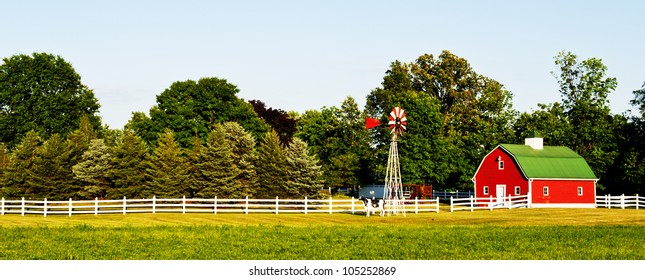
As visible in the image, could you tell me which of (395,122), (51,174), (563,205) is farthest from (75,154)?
(563,205)

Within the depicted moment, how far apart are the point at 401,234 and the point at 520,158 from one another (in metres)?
36.8

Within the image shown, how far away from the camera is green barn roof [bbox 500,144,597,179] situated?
215ft

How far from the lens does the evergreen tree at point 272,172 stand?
59.8 m

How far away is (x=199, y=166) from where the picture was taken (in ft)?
192

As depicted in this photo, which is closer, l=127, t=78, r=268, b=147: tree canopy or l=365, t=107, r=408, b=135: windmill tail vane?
l=365, t=107, r=408, b=135: windmill tail vane

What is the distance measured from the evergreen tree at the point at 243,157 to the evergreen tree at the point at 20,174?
567 inches

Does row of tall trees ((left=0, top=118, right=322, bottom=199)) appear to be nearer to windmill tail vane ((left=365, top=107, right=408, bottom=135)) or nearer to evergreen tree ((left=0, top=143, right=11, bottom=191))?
evergreen tree ((left=0, top=143, right=11, bottom=191))

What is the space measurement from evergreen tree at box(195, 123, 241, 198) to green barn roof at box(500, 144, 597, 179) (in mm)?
23037

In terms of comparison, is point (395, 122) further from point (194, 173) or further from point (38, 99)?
point (38, 99)

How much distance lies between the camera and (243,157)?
200 ft

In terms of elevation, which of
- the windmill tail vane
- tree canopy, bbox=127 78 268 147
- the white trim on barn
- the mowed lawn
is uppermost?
tree canopy, bbox=127 78 268 147

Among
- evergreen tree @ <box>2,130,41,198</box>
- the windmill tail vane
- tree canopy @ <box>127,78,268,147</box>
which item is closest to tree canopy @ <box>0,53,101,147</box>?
tree canopy @ <box>127,78,268,147</box>

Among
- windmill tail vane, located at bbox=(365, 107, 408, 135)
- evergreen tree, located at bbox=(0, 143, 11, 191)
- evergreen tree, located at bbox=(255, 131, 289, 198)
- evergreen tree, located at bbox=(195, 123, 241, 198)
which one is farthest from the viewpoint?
evergreen tree, located at bbox=(0, 143, 11, 191)

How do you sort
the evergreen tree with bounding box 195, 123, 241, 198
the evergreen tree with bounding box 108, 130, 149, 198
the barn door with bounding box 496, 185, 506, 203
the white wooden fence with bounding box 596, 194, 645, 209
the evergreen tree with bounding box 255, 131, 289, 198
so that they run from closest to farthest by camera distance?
the evergreen tree with bounding box 195, 123, 241, 198
the evergreen tree with bounding box 108, 130, 149, 198
the evergreen tree with bounding box 255, 131, 289, 198
the white wooden fence with bounding box 596, 194, 645, 209
the barn door with bounding box 496, 185, 506, 203
